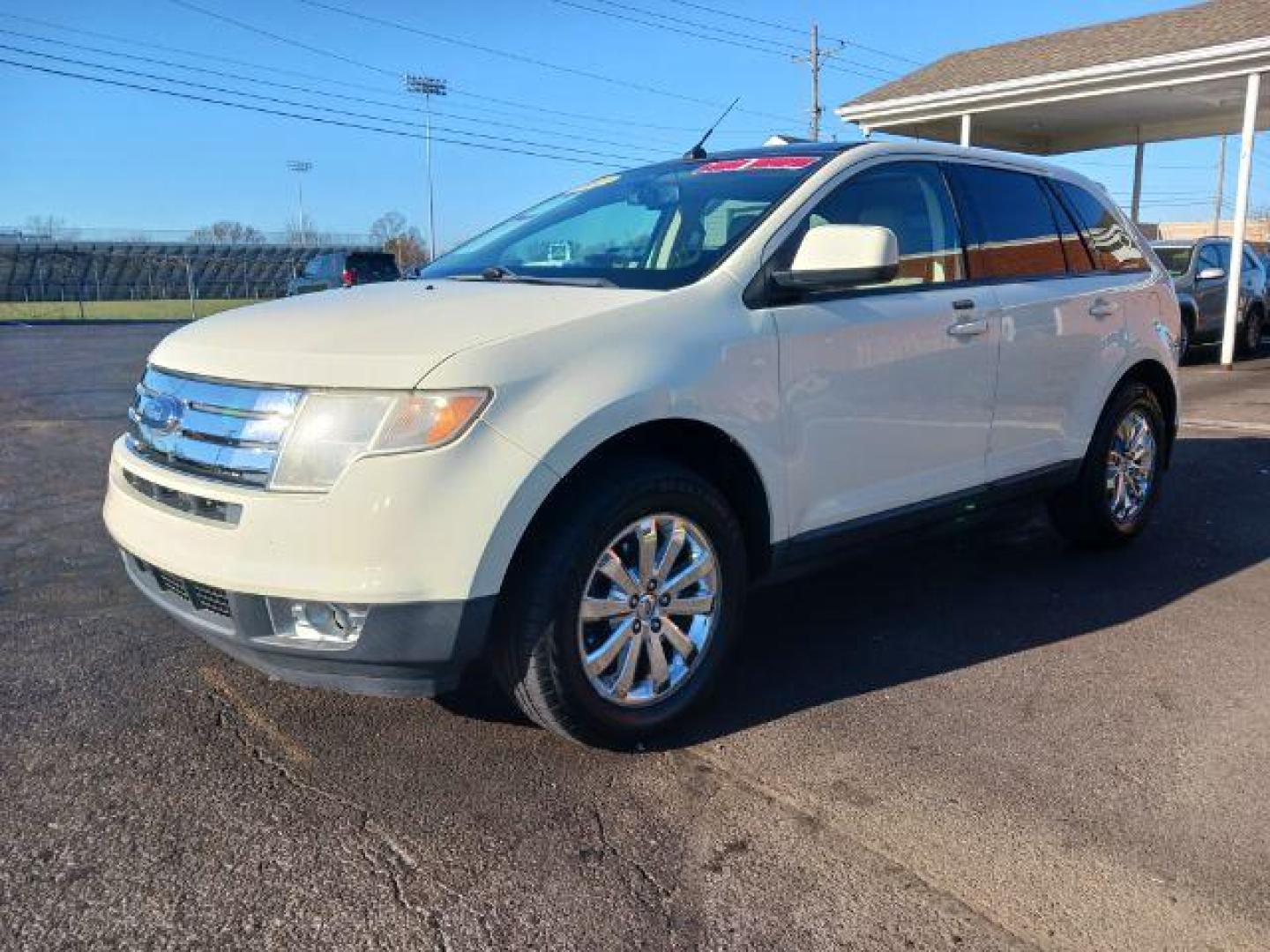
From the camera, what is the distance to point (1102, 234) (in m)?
5.20

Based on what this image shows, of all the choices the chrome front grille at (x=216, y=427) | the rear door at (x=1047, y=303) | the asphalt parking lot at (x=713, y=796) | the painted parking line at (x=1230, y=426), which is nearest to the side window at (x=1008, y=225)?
the rear door at (x=1047, y=303)

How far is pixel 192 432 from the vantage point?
9.73 feet

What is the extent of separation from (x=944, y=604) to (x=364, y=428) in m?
2.84

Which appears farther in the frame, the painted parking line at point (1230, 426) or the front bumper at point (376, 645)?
the painted parking line at point (1230, 426)

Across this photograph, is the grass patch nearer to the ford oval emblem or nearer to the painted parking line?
the painted parking line

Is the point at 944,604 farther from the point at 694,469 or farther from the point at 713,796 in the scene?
the point at 713,796

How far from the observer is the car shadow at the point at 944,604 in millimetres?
3633

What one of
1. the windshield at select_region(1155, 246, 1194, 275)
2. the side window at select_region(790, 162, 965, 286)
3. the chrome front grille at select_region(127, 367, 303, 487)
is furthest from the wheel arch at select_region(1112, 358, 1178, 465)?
the windshield at select_region(1155, 246, 1194, 275)

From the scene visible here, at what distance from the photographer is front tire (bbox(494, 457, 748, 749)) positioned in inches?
114

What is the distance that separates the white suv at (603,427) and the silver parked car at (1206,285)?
11.1 metres

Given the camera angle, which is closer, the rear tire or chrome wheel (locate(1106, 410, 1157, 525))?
the rear tire

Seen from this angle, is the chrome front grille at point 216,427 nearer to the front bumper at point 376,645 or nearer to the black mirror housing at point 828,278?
the front bumper at point 376,645

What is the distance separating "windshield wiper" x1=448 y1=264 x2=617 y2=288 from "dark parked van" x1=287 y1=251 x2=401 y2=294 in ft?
63.1

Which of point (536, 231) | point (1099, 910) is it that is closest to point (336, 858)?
point (1099, 910)
